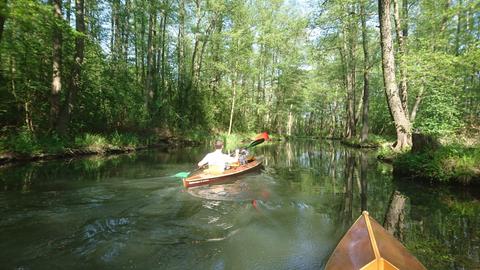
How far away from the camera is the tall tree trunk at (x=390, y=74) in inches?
508

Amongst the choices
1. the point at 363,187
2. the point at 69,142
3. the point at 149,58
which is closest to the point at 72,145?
the point at 69,142

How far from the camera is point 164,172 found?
11742mm

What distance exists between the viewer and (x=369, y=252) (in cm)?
311

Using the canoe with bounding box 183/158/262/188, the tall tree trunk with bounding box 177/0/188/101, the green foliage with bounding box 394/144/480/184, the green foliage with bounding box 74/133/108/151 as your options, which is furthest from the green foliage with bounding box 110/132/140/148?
the green foliage with bounding box 394/144/480/184

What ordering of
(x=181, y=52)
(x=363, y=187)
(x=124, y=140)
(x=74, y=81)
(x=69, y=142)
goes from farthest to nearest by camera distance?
(x=181, y=52), (x=124, y=140), (x=74, y=81), (x=69, y=142), (x=363, y=187)

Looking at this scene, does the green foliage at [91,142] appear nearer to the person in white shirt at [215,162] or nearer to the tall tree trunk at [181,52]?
the person in white shirt at [215,162]

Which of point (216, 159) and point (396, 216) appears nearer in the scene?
point (396, 216)

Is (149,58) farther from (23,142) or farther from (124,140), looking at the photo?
(23,142)

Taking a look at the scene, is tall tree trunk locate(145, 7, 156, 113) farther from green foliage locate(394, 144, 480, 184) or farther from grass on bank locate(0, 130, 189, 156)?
green foliage locate(394, 144, 480, 184)

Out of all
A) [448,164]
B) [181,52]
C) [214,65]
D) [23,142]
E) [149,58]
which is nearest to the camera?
[448,164]

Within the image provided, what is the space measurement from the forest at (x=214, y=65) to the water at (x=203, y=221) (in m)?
3.82

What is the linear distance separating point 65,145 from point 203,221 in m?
11.4

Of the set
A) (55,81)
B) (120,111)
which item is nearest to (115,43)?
(120,111)

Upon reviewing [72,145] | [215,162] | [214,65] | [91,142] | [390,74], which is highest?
[214,65]
